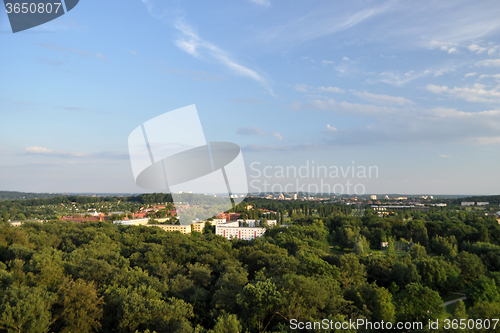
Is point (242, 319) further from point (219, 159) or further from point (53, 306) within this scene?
point (53, 306)

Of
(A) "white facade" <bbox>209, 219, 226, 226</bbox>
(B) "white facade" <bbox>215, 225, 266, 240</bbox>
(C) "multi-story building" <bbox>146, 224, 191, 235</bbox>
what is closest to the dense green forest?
(C) "multi-story building" <bbox>146, 224, 191, 235</bbox>

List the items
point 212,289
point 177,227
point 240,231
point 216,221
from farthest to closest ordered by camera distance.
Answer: point 216,221 < point 177,227 < point 240,231 < point 212,289

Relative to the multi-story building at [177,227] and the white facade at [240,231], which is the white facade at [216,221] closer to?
the white facade at [240,231]

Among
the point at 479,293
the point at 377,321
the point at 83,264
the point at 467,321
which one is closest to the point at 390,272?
the point at 479,293

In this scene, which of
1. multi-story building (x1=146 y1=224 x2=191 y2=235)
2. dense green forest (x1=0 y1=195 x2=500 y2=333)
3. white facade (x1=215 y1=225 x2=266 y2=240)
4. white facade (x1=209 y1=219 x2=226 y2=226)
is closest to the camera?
dense green forest (x1=0 y1=195 x2=500 y2=333)

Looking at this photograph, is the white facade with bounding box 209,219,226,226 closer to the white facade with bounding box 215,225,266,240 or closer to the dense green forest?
the white facade with bounding box 215,225,266,240

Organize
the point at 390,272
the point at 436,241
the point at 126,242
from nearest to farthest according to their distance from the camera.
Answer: the point at 390,272, the point at 126,242, the point at 436,241

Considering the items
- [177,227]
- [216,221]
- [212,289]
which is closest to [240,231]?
[216,221]

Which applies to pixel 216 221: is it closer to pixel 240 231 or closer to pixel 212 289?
pixel 240 231

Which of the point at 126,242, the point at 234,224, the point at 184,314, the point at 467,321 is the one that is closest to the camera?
the point at 467,321

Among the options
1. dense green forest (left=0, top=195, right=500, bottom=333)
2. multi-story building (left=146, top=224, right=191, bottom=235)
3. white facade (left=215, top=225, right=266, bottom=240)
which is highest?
dense green forest (left=0, top=195, right=500, bottom=333)

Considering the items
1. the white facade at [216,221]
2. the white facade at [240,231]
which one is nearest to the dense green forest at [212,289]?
the white facade at [240,231]
